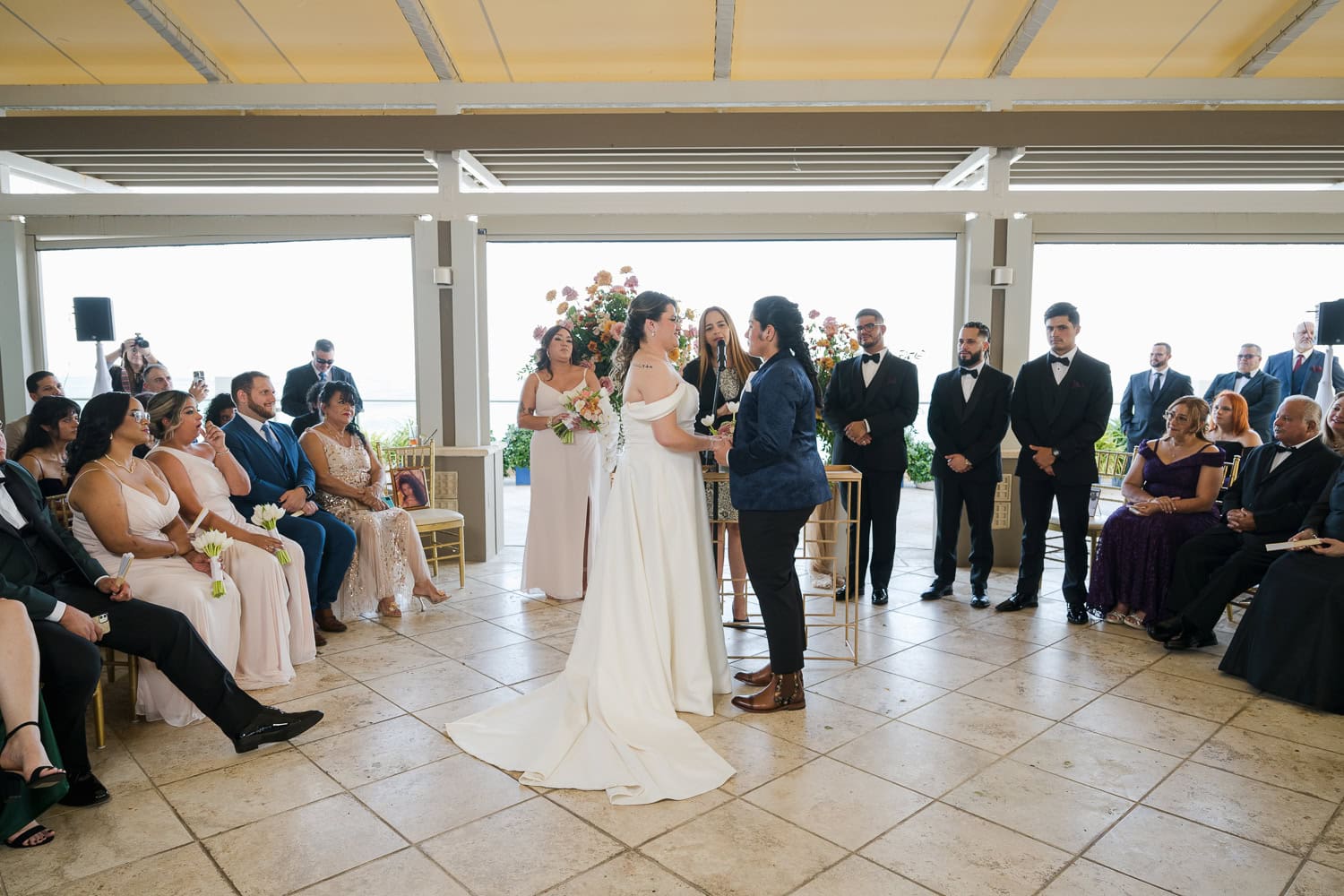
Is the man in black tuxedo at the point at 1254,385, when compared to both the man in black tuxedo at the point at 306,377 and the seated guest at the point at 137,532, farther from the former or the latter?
the seated guest at the point at 137,532

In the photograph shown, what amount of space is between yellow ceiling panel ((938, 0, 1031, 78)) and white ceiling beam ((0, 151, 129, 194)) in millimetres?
6144

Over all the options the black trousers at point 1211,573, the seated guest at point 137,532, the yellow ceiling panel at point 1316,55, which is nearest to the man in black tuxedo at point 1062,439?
the black trousers at point 1211,573

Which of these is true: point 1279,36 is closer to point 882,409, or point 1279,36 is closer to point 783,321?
point 882,409

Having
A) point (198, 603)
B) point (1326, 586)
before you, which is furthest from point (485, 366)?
point (1326, 586)

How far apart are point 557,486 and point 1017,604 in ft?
9.99

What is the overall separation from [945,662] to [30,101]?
720 centimetres

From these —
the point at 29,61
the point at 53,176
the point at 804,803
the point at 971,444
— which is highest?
the point at 29,61

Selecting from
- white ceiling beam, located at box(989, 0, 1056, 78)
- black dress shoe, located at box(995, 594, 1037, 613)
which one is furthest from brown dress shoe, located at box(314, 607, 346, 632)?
white ceiling beam, located at box(989, 0, 1056, 78)

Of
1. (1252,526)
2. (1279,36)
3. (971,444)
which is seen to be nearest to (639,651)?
(971,444)

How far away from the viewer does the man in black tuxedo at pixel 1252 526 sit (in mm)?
4473

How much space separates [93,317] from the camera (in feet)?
21.3

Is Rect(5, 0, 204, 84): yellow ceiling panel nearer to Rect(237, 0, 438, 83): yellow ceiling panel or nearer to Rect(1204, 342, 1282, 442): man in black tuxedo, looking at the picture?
Rect(237, 0, 438, 83): yellow ceiling panel

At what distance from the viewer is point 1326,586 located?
3842 mm

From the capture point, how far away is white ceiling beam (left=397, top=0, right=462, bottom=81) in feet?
18.3
